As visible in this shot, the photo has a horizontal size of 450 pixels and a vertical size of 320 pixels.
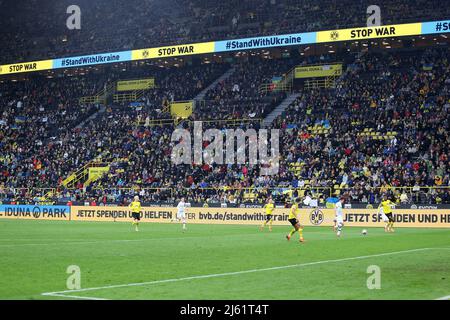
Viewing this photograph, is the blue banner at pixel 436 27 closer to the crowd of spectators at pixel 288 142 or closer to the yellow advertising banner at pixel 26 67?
the crowd of spectators at pixel 288 142

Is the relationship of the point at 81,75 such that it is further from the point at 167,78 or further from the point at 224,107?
the point at 224,107

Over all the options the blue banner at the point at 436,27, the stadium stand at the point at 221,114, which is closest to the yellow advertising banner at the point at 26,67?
the stadium stand at the point at 221,114

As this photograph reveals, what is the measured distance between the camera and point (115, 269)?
1823cm

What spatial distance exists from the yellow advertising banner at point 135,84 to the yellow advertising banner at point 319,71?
623 inches

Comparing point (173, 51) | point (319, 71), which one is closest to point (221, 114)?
point (173, 51)

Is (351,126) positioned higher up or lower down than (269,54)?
lower down

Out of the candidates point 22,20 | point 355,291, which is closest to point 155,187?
point 22,20

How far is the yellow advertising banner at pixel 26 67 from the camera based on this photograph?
236 ft

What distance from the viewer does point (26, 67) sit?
73312 mm

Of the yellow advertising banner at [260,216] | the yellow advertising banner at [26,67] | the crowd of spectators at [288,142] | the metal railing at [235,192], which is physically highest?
the yellow advertising banner at [26,67]

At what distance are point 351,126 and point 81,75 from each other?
1403 inches

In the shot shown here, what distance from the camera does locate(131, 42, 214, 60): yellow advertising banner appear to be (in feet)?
209

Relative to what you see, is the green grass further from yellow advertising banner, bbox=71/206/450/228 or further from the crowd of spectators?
the crowd of spectators
